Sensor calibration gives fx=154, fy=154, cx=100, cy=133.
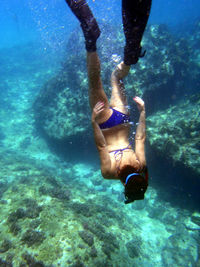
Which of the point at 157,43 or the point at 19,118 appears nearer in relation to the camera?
the point at 157,43

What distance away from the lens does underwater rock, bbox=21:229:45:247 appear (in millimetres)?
4438

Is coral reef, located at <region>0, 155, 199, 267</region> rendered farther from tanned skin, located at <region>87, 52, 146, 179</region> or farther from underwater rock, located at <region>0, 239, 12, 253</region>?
tanned skin, located at <region>87, 52, 146, 179</region>

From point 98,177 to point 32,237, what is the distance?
648cm

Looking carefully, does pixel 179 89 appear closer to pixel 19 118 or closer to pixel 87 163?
pixel 87 163

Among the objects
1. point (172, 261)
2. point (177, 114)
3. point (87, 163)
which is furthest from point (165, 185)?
point (87, 163)

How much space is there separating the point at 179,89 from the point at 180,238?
1035 centimetres

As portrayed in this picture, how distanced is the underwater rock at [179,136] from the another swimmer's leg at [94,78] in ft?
16.9

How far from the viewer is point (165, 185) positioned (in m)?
9.03

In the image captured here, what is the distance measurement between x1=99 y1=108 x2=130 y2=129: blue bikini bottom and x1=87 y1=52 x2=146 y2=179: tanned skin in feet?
0.26

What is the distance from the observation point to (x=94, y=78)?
3.37 m

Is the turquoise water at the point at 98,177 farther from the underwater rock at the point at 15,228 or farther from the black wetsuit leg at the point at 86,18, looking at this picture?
the black wetsuit leg at the point at 86,18

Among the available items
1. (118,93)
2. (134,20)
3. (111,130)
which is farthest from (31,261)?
(134,20)

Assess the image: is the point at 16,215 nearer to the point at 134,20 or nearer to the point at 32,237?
the point at 32,237

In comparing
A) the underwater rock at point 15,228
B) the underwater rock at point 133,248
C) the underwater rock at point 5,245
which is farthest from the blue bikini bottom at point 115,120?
the underwater rock at point 133,248
